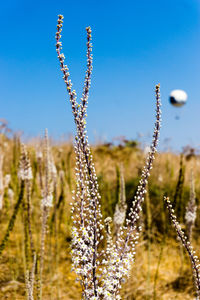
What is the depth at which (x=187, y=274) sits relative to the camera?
5.05 meters

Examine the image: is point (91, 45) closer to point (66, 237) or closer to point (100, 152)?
point (66, 237)

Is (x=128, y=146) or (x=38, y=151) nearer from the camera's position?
(x=38, y=151)

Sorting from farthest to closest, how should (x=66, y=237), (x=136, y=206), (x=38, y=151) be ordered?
(x=66, y=237) → (x=38, y=151) → (x=136, y=206)

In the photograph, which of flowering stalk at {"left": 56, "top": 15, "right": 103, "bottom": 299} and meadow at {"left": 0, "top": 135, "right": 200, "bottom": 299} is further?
meadow at {"left": 0, "top": 135, "right": 200, "bottom": 299}

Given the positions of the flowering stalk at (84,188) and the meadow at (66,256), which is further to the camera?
the meadow at (66,256)

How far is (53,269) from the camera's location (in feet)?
16.1

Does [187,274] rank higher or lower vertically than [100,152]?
lower

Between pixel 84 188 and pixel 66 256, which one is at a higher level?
pixel 84 188

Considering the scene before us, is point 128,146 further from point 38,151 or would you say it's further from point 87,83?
point 87,83

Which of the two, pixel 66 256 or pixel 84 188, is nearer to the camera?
pixel 84 188

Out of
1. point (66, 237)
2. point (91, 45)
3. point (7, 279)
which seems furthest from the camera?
point (66, 237)

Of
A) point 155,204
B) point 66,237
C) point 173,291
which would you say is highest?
point 155,204

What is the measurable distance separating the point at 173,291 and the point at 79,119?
4060 millimetres

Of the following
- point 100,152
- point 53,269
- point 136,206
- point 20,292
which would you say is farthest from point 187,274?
point 100,152
